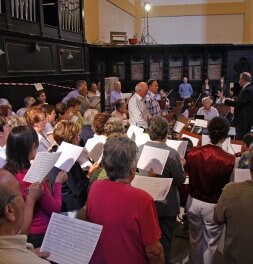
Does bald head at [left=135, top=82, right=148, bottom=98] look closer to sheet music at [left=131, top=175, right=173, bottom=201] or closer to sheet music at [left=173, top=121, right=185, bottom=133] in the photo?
sheet music at [left=173, top=121, right=185, bottom=133]

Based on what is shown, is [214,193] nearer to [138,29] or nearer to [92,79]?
[92,79]

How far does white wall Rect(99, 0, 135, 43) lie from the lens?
13.6 meters

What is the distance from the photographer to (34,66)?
8039 millimetres

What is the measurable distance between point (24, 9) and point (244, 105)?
4.93 m

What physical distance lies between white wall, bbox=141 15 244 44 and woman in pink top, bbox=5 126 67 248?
1548 cm

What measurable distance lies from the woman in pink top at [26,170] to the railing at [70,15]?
25.4ft

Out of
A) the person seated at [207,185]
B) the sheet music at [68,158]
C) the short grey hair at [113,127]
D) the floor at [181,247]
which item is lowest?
the floor at [181,247]

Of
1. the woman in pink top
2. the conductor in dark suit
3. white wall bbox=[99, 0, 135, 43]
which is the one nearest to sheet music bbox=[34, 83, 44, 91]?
the conductor in dark suit

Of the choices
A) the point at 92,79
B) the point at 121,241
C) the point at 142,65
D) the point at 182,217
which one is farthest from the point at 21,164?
the point at 142,65

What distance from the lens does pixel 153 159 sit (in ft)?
9.41

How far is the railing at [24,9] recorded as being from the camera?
7.31 m

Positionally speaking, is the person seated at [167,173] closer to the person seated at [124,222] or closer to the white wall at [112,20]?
the person seated at [124,222]

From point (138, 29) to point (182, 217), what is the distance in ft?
46.9

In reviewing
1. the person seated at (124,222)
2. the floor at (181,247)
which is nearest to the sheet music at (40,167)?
the person seated at (124,222)
